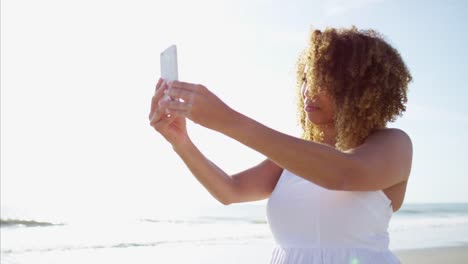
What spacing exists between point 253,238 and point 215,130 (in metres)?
14.0

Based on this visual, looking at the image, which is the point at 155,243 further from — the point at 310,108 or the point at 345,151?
the point at 345,151

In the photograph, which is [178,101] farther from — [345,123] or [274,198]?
[274,198]

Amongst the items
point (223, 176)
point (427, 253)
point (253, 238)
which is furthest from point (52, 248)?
point (223, 176)

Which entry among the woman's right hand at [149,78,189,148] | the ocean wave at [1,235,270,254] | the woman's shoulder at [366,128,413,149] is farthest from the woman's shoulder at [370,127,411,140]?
the ocean wave at [1,235,270,254]

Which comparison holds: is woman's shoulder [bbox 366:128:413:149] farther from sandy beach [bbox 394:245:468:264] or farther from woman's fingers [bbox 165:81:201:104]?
sandy beach [bbox 394:245:468:264]

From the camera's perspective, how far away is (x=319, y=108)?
88.5 inches

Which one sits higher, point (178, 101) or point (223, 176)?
point (178, 101)

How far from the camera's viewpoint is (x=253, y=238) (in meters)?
15.2

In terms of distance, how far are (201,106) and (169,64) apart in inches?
9.6

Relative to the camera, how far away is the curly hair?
6.72 ft

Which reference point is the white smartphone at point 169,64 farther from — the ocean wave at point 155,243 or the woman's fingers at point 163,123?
the ocean wave at point 155,243

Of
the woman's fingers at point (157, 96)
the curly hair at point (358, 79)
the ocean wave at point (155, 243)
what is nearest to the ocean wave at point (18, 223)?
the ocean wave at point (155, 243)

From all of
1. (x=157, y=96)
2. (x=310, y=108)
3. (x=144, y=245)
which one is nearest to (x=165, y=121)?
(x=157, y=96)

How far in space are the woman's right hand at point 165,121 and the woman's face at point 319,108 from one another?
49 centimetres
